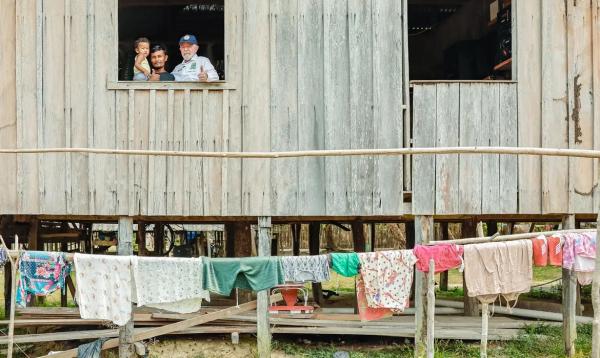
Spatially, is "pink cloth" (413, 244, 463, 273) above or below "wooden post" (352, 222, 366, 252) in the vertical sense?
above

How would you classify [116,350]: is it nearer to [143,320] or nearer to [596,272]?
[143,320]

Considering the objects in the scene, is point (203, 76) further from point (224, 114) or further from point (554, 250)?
point (554, 250)

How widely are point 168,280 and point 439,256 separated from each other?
3150 mm

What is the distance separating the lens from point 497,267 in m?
8.64

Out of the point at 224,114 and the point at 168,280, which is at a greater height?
the point at 224,114

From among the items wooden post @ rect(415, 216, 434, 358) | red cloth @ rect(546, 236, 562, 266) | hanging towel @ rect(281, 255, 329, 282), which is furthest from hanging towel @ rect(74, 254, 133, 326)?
red cloth @ rect(546, 236, 562, 266)

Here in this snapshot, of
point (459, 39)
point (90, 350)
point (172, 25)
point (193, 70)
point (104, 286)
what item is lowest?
point (90, 350)

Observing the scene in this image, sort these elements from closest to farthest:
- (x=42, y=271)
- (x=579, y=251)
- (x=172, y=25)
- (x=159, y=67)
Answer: (x=42, y=271), (x=579, y=251), (x=159, y=67), (x=172, y=25)

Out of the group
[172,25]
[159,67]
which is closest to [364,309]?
[159,67]

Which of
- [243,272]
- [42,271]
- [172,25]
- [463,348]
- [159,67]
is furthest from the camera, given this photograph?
[172,25]

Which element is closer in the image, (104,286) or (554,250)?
(104,286)

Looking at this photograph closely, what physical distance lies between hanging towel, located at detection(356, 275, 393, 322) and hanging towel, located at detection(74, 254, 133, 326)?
8.87 feet

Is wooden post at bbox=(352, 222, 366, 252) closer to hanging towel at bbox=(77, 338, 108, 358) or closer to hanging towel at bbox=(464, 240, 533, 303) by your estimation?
hanging towel at bbox=(464, 240, 533, 303)

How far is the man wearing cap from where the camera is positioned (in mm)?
9602
